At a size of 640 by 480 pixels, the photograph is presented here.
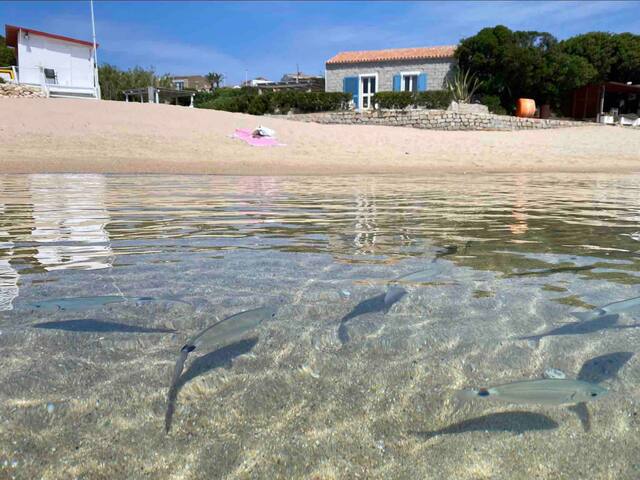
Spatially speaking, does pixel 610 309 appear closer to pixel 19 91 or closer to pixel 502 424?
pixel 502 424

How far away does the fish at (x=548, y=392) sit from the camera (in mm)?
1267

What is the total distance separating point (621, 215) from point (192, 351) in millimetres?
4764

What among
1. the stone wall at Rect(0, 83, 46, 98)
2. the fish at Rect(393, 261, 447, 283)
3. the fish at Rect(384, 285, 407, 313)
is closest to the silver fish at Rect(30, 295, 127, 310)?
the fish at Rect(384, 285, 407, 313)

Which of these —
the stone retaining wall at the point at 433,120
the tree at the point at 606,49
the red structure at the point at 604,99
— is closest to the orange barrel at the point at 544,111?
the stone retaining wall at the point at 433,120

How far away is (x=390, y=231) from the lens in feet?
13.1

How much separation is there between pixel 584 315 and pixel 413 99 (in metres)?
24.2

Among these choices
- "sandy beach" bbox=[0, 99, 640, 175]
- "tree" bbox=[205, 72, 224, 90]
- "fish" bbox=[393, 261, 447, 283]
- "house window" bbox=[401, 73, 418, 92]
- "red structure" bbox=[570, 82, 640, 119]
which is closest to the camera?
"fish" bbox=[393, 261, 447, 283]

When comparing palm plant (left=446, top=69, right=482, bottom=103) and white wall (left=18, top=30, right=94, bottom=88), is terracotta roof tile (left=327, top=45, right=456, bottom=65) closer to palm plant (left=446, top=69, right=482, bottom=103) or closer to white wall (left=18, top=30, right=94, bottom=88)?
palm plant (left=446, top=69, right=482, bottom=103)

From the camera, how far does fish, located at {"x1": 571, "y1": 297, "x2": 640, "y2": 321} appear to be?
1914 mm

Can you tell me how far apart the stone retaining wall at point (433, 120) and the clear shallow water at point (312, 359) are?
2036 centimetres

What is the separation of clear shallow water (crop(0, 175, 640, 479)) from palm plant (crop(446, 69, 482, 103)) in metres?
24.1

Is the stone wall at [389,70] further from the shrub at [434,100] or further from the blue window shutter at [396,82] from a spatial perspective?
the shrub at [434,100]

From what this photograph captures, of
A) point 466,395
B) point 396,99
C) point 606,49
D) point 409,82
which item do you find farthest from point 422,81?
point 466,395

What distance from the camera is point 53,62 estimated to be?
88.1ft
